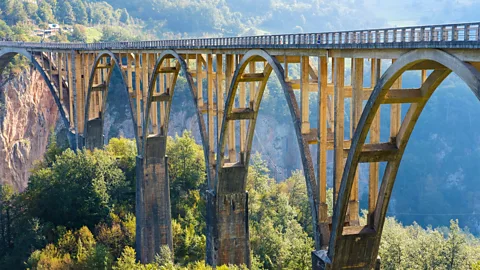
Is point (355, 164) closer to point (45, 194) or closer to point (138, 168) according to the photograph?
point (138, 168)

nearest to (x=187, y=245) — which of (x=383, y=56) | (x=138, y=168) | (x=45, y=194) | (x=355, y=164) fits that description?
(x=138, y=168)

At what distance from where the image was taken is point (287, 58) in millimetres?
24172

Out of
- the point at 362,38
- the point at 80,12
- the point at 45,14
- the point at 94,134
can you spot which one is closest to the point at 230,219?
the point at 362,38

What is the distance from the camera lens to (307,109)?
74.0 feet

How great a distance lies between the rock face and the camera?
6969 centimetres

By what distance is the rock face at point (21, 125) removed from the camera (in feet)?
229

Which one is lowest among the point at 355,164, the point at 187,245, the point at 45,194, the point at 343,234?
the point at 187,245

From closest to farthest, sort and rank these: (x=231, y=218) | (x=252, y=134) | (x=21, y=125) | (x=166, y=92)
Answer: (x=252, y=134), (x=231, y=218), (x=166, y=92), (x=21, y=125)

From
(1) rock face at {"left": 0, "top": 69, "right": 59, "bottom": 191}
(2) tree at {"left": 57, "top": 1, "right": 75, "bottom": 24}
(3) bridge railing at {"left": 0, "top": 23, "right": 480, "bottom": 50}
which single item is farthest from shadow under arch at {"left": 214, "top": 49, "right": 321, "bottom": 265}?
(2) tree at {"left": 57, "top": 1, "right": 75, "bottom": 24}

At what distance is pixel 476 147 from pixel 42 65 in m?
95.2

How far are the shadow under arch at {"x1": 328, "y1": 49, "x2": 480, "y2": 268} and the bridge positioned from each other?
0.03 metres

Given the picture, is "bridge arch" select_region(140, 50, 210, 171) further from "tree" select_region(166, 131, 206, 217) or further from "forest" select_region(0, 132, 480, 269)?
"tree" select_region(166, 131, 206, 217)

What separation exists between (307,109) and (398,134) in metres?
4.28

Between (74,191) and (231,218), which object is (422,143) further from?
(231,218)
